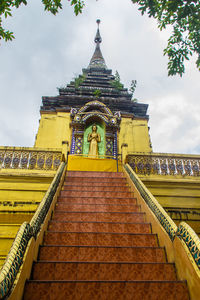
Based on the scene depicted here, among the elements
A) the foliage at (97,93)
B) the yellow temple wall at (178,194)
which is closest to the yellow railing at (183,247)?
the yellow temple wall at (178,194)

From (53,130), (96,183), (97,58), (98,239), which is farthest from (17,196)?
(97,58)

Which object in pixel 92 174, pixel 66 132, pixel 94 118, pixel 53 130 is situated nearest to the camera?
pixel 92 174

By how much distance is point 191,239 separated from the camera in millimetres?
Result: 2277

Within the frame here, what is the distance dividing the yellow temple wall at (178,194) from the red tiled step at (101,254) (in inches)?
120

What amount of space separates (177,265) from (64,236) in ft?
5.49

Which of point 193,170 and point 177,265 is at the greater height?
point 193,170

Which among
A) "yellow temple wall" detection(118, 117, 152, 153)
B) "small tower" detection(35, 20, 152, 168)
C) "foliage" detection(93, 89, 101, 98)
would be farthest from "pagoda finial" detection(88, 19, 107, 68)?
"yellow temple wall" detection(118, 117, 152, 153)

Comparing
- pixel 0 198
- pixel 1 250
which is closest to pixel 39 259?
pixel 1 250

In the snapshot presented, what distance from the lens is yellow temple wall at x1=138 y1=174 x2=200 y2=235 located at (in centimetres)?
568

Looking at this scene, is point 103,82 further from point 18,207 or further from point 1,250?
point 1,250

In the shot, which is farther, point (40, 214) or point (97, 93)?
point (97, 93)

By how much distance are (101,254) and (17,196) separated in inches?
150

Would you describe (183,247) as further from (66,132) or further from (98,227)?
(66,132)

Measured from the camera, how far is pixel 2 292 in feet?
5.19
